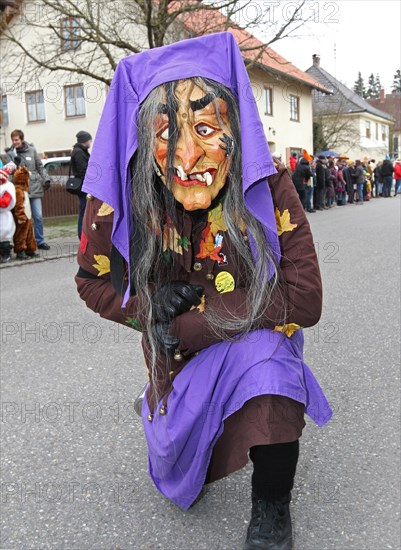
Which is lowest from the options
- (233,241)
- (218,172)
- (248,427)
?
(248,427)

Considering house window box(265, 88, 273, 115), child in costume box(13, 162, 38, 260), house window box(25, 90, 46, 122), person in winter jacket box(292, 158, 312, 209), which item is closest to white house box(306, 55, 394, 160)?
house window box(265, 88, 273, 115)

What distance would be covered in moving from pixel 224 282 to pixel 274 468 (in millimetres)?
654

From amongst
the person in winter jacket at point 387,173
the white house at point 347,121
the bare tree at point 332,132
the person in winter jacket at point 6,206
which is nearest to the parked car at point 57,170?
the person in winter jacket at point 6,206

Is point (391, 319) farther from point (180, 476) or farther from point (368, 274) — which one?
point (180, 476)

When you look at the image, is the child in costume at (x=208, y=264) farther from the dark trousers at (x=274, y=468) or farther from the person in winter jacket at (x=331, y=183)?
the person in winter jacket at (x=331, y=183)

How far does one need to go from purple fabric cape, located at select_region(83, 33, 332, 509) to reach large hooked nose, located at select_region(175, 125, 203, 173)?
0.48 ft

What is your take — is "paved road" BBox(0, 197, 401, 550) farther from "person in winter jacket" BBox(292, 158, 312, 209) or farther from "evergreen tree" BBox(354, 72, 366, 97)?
"evergreen tree" BBox(354, 72, 366, 97)

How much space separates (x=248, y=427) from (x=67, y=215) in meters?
15.5

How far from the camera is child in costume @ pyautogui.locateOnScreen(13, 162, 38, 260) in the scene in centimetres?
842

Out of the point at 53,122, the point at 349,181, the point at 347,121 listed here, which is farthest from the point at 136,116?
the point at 347,121

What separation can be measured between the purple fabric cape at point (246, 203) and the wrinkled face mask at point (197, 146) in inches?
2.6

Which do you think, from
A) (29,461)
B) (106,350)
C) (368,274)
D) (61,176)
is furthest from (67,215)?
(29,461)

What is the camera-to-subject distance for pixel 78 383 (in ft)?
A: 12.1

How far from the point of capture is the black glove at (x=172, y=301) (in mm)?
2053
